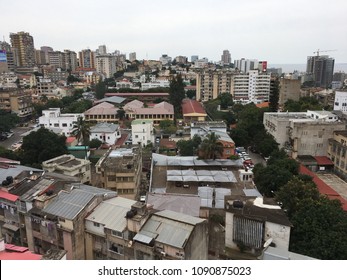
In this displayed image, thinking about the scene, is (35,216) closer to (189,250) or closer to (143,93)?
(189,250)

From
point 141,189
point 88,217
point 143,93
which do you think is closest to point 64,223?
point 88,217

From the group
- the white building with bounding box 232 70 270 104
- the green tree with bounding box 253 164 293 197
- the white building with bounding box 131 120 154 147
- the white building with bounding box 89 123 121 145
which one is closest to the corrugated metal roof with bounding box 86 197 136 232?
the green tree with bounding box 253 164 293 197

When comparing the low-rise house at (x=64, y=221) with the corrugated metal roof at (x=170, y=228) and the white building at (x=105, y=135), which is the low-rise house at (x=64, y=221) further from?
the white building at (x=105, y=135)

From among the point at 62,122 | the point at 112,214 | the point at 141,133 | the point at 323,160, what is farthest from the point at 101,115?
the point at 112,214

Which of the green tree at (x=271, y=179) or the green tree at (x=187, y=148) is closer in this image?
the green tree at (x=271, y=179)

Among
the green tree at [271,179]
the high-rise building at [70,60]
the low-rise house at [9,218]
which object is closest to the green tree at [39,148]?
the low-rise house at [9,218]

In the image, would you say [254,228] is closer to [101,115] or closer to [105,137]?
[105,137]

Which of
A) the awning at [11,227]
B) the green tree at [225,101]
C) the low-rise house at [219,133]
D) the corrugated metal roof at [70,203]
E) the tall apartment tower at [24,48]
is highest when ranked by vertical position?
the tall apartment tower at [24,48]
